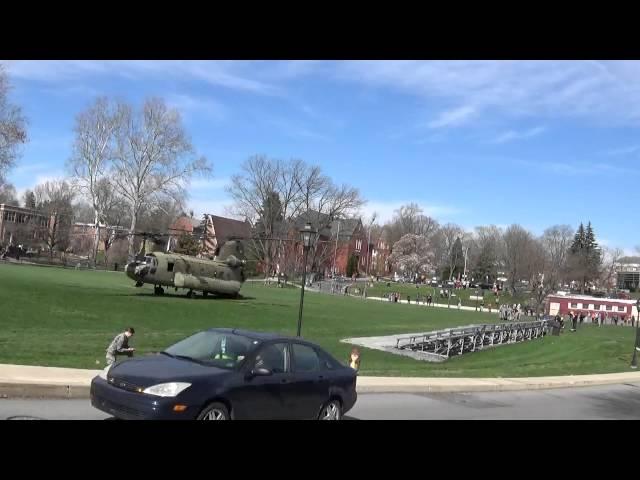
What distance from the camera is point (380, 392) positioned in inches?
617

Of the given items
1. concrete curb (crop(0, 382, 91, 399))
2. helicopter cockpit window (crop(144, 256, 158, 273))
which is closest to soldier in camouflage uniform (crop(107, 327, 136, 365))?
concrete curb (crop(0, 382, 91, 399))

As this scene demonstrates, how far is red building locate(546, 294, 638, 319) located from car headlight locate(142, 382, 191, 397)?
92.1 metres

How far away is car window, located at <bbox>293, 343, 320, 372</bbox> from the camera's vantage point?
928 centimetres

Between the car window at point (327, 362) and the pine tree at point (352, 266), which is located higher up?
the pine tree at point (352, 266)

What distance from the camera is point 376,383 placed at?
16250 millimetres

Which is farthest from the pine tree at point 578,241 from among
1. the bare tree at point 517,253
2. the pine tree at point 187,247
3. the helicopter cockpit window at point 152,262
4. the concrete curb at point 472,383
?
the concrete curb at point 472,383

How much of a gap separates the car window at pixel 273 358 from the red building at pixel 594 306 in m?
90.4

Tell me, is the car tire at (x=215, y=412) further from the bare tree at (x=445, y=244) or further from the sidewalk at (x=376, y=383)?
the bare tree at (x=445, y=244)

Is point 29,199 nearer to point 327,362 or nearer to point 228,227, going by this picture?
point 228,227

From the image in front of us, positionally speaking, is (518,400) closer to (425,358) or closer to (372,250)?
(425,358)

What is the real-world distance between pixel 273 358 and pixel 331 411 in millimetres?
1394

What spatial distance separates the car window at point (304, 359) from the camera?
9281mm

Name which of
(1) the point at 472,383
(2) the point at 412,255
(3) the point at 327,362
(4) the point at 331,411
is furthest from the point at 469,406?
(2) the point at 412,255
